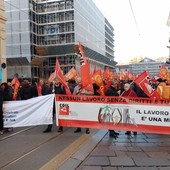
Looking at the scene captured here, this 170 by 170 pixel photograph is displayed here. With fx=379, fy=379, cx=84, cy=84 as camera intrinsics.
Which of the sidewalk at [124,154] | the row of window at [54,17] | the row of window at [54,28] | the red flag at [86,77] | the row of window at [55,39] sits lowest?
the sidewalk at [124,154]

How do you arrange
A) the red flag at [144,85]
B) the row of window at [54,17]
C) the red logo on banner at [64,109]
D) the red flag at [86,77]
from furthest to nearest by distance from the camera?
the row of window at [54,17]
the red flag at [86,77]
the red flag at [144,85]
the red logo on banner at [64,109]

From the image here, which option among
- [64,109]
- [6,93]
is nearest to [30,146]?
[64,109]

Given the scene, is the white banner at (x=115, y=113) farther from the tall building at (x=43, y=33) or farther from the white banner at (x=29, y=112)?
the tall building at (x=43, y=33)

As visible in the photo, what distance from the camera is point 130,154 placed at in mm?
8453

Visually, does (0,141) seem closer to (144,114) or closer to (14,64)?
(144,114)

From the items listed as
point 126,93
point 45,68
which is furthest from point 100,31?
point 126,93

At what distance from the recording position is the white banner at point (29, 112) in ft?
38.6

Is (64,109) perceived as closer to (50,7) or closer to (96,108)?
(96,108)

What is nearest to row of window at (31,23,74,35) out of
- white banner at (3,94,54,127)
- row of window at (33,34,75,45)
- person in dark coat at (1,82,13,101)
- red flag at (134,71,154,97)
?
row of window at (33,34,75,45)

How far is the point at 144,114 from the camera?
32.6ft

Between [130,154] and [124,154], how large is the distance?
0.13 m

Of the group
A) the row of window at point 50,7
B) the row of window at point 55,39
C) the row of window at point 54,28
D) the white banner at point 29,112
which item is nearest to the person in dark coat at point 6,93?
the white banner at point 29,112

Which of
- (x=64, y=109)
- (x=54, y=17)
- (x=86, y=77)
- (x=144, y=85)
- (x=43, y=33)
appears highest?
(x=54, y=17)

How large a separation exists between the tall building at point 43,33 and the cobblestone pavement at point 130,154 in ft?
206
